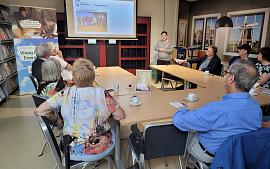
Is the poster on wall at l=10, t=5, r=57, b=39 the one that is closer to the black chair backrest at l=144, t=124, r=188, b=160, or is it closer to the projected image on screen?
the projected image on screen

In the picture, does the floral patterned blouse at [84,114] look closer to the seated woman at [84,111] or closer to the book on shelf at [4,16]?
the seated woman at [84,111]

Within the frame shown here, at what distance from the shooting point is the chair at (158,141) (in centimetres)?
146

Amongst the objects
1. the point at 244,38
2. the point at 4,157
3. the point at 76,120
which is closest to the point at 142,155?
the point at 76,120

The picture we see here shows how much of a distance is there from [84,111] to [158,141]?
Result: 2.03 feet

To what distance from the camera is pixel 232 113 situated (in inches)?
52.7

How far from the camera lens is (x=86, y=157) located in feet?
5.26

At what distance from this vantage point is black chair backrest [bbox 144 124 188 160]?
1.47 m

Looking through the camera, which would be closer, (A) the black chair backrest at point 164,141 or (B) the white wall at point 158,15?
(A) the black chair backrest at point 164,141

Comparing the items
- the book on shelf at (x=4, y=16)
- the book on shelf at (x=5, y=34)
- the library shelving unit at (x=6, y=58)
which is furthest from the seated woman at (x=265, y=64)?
the book on shelf at (x=4, y=16)

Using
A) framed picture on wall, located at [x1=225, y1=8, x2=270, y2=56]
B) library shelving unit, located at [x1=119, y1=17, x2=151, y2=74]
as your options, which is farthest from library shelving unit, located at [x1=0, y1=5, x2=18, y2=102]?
framed picture on wall, located at [x1=225, y1=8, x2=270, y2=56]

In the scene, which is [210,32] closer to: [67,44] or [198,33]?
[198,33]

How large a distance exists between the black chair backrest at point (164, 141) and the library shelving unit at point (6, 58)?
3759mm

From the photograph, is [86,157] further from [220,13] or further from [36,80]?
[220,13]

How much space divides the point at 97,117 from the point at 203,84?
80.7 inches
